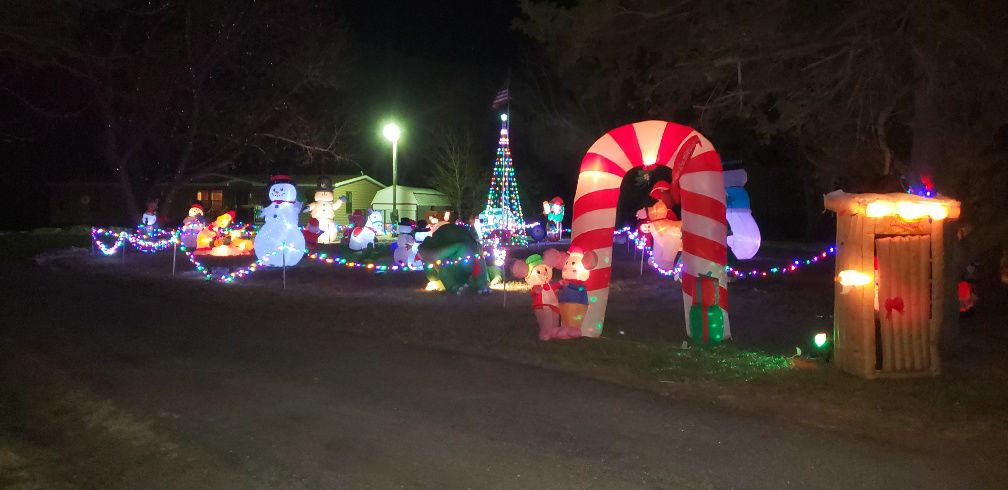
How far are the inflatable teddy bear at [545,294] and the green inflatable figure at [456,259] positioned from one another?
472 centimetres

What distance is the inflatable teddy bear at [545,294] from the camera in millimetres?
10039

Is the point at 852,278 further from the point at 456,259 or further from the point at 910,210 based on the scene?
the point at 456,259

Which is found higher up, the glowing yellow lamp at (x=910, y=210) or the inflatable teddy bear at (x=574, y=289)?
the glowing yellow lamp at (x=910, y=210)

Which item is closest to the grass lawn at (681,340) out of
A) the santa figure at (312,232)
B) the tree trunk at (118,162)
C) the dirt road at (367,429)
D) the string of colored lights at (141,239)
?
the dirt road at (367,429)

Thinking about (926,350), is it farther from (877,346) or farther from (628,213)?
(628,213)

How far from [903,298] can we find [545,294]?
4.07 metres

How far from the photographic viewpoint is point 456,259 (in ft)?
48.3

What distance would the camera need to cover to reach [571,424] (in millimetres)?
6656

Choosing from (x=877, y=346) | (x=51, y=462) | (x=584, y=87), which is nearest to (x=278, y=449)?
(x=51, y=462)

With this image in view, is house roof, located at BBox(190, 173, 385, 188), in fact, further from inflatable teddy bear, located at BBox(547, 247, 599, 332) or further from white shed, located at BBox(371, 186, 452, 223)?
inflatable teddy bear, located at BBox(547, 247, 599, 332)

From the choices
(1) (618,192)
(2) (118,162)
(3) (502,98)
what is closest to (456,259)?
(1) (618,192)

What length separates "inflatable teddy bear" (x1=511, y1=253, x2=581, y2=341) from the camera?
10.0 metres

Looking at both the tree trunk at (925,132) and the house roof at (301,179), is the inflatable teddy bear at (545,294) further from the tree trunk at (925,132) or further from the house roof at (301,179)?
the house roof at (301,179)

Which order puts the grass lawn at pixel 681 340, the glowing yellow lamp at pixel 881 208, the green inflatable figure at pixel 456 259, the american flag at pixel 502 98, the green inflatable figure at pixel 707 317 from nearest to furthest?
1. the grass lawn at pixel 681 340
2. the glowing yellow lamp at pixel 881 208
3. the green inflatable figure at pixel 707 317
4. the green inflatable figure at pixel 456 259
5. the american flag at pixel 502 98
